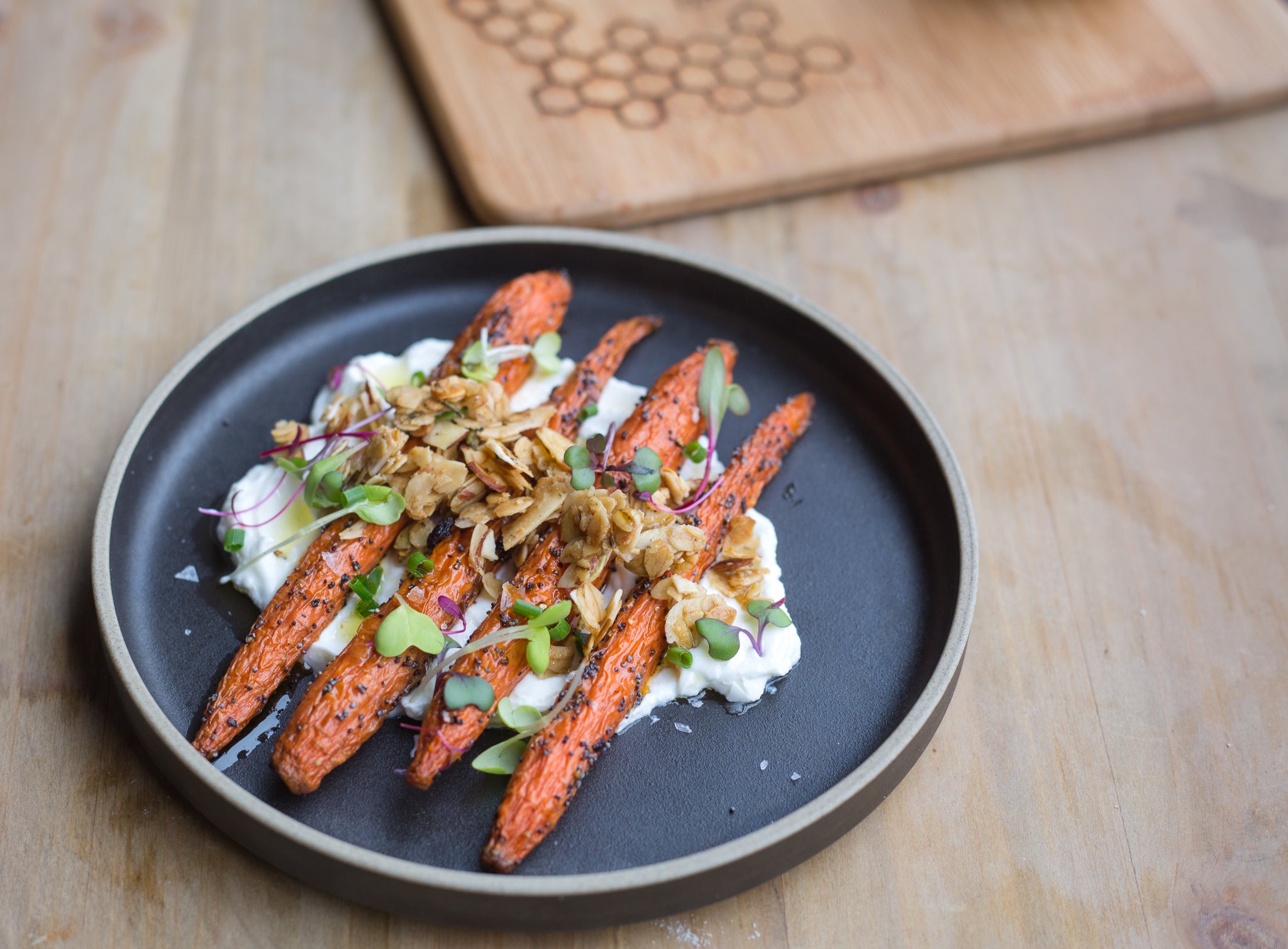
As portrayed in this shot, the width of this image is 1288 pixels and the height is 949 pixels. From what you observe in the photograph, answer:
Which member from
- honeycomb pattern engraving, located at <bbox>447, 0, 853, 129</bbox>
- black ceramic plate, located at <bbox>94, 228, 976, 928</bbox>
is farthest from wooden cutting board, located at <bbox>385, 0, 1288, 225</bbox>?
black ceramic plate, located at <bbox>94, 228, 976, 928</bbox>

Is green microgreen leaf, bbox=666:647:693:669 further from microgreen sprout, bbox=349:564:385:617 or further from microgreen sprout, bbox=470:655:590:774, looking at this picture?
microgreen sprout, bbox=349:564:385:617

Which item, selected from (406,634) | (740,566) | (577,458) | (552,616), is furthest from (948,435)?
(406,634)

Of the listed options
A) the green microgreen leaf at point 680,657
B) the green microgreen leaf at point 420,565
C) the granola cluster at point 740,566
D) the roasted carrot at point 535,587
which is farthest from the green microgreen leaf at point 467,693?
the granola cluster at point 740,566

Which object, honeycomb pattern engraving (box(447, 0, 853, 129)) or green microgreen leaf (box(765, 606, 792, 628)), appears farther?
honeycomb pattern engraving (box(447, 0, 853, 129))

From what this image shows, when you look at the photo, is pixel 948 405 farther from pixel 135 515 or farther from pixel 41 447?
pixel 41 447

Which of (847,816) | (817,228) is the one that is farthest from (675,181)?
(847,816)
